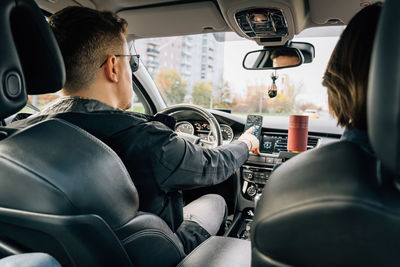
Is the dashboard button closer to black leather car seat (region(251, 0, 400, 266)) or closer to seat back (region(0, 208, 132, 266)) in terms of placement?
seat back (region(0, 208, 132, 266))

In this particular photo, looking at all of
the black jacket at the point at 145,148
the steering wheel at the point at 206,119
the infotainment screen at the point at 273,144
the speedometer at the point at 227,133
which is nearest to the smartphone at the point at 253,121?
the infotainment screen at the point at 273,144

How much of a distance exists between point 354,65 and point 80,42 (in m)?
1.28

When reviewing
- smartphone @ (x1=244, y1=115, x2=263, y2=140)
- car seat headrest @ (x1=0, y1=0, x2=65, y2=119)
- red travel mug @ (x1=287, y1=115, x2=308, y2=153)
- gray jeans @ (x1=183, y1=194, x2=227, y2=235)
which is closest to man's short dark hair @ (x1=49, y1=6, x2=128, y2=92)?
car seat headrest @ (x1=0, y1=0, x2=65, y2=119)

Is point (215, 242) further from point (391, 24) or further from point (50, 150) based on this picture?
point (391, 24)

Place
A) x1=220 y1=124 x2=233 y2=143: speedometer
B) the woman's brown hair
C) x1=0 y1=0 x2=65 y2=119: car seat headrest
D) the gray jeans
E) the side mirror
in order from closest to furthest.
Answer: the woman's brown hair, x1=0 y1=0 x2=65 y2=119: car seat headrest, the gray jeans, the side mirror, x1=220 y1=124 x2=233 y2=143: speedometer

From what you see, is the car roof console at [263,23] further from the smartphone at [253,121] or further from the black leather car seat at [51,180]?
the black leather car seat at [51,180]

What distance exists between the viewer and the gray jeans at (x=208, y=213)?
2.09m

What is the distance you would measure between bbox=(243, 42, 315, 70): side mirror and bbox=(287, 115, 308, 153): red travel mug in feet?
2.45

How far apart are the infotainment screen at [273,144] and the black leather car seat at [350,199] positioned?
2.39 metres

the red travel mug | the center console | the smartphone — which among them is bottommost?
the center console

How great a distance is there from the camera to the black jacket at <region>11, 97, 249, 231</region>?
1388 mm

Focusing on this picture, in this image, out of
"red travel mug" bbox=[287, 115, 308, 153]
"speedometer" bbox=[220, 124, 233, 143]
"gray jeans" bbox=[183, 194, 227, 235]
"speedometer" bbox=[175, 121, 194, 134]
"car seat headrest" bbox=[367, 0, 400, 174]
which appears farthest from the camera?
"speedometer" bbox=[175, 121, 194, 134]

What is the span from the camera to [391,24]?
23.4 inches

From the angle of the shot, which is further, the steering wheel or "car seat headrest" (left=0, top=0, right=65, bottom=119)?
the steering wheel
